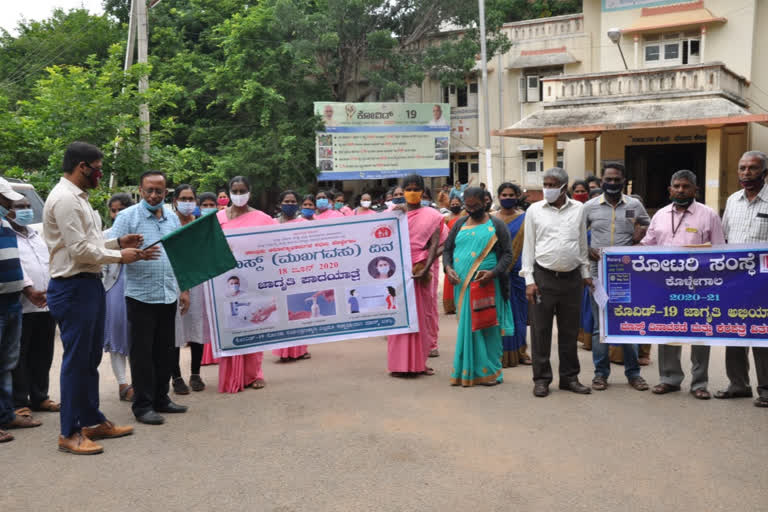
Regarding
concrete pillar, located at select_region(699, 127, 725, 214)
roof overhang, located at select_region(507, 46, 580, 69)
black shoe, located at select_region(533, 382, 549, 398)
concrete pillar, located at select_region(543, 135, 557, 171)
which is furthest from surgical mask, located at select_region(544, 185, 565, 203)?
roof overhang, located at select_region(507, 46, 580, 69)

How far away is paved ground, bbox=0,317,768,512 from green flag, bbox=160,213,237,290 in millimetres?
1128

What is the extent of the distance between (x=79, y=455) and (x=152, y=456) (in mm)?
500

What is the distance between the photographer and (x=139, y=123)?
12305 millimetres

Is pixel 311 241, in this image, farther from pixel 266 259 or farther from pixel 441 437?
pixel 441 437

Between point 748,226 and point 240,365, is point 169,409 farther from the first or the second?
point 748,226

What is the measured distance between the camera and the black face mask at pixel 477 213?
6.41 m

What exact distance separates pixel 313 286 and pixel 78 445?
2565 mm

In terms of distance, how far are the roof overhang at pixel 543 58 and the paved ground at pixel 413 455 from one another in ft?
65.4

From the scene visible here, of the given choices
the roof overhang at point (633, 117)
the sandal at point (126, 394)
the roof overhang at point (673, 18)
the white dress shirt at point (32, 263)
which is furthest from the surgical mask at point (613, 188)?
the roof overhang at point (673, 18)

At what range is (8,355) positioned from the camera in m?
5.25

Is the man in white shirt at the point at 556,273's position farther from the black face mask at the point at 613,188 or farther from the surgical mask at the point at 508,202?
the surgical mask at the point at 508,202

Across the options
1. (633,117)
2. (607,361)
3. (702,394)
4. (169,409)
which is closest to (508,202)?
(607,361)

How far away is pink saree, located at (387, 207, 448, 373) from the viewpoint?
6.73 meters

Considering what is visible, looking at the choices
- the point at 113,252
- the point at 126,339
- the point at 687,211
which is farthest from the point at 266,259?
the point at 687,211
